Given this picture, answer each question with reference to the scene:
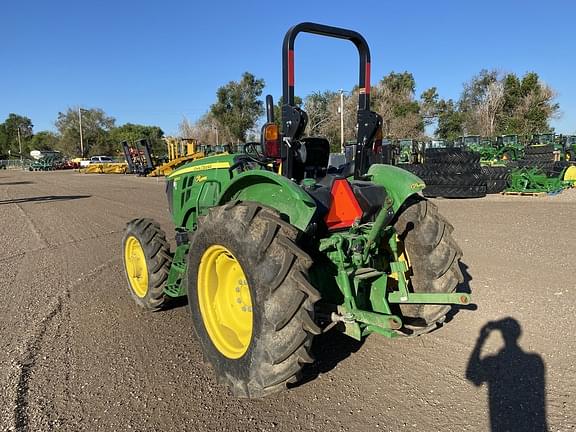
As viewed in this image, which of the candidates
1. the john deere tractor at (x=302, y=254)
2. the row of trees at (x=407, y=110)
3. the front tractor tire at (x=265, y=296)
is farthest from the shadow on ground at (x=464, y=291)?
the row of trees at (x=407, y=110)

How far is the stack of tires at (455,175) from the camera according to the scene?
14797 millimetres

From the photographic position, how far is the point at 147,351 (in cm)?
388

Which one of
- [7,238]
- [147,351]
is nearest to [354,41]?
[147,351]

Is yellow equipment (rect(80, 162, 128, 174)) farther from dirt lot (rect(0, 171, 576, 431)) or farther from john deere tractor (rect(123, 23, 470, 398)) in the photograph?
john deere tractor (rect(123, 23, 470, 398))

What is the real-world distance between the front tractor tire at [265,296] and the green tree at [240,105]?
44811mm

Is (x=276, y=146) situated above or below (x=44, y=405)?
above

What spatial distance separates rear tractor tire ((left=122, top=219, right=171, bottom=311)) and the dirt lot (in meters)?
0.20

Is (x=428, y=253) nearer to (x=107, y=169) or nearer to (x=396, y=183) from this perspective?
(x=396, y=183)

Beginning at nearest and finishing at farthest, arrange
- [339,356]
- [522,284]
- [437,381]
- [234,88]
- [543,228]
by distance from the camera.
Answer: [437,381]
[339,356]
[522,284]
[543,228]
[234,88]

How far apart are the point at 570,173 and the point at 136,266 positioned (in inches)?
656

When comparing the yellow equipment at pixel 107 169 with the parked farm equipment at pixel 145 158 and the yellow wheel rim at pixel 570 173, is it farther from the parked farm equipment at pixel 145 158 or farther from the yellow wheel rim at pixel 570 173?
the yellow wheel rim at pixel 570 173

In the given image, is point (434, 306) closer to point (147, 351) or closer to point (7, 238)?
point (147, 351)

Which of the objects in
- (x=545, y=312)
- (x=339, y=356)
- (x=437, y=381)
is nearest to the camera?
(x=437, y=381)

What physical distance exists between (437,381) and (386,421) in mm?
667
